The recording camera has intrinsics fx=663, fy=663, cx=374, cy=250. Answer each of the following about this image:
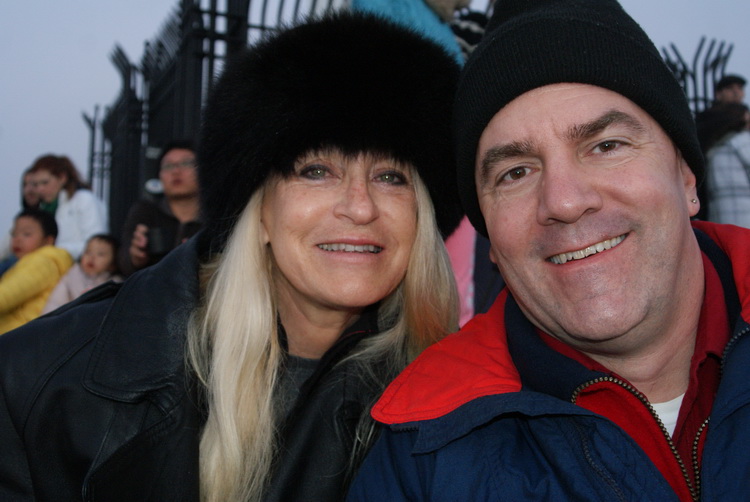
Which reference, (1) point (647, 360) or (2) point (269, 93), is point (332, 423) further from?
(2) point (269, 93)

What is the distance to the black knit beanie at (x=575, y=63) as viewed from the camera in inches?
74.7

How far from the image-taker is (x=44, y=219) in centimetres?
580

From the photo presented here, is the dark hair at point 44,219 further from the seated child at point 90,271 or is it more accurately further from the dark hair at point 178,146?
the dark hair at point 178,146

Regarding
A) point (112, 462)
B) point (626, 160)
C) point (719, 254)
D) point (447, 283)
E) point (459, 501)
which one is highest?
point (626, 160)

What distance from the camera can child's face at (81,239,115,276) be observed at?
564cm

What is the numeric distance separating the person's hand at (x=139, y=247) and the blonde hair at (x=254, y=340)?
2068 millimetres

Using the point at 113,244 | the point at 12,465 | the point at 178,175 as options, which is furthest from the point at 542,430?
the point at 113,244

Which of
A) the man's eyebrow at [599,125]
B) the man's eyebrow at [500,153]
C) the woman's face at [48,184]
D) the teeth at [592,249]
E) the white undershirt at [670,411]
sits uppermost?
the man's eyebrow at [599,125]

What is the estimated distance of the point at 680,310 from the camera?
1.85 m

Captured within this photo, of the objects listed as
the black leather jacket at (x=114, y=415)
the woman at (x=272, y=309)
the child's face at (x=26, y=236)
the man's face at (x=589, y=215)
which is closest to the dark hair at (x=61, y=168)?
the child's face at (x=26, y=236)

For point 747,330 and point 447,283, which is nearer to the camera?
point 747,330

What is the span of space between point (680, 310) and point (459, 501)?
0.81 metres

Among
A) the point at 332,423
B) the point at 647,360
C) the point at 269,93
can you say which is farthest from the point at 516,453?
the point at 269,93

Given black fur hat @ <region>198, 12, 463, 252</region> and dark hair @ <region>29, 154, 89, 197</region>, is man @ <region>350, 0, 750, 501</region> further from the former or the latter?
dark hair @ <region>29, 154, 89, 197</region>
